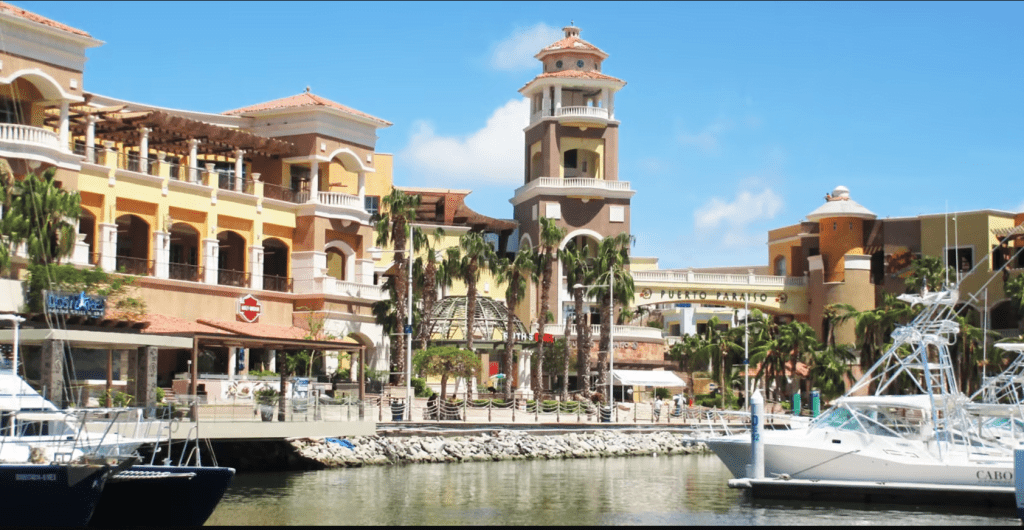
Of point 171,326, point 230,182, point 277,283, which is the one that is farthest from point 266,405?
point 230,182

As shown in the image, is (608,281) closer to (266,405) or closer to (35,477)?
(266,405)

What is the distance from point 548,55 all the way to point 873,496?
55542 mm

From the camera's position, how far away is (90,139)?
5656 cm

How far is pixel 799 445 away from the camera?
36625mm

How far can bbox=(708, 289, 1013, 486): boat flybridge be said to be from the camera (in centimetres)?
3541

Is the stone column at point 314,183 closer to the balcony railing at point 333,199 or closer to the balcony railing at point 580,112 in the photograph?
the balcony railing at point 333,199

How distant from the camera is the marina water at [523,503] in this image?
105 feet

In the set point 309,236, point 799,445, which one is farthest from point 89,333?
point 309,236

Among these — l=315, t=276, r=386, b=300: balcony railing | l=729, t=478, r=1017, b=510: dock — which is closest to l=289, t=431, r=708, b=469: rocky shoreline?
l=729, t=478, r=1017, b=510: dock

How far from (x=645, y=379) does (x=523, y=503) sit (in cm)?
4426

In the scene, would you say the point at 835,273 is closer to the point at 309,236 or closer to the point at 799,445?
the point at 309,236

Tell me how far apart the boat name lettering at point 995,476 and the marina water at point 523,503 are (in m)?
0.84

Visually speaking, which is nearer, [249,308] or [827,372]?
[249,308]

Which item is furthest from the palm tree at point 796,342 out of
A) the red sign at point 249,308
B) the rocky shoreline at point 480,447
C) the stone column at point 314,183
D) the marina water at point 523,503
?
the marina water at point 523,503
